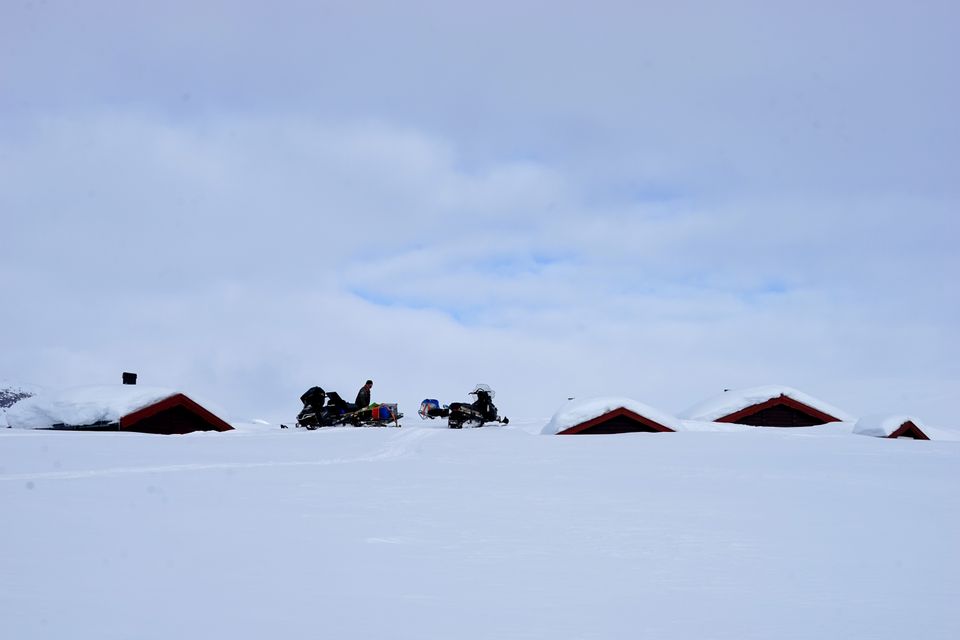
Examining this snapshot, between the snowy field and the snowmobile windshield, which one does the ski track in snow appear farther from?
the snowmobile windshield

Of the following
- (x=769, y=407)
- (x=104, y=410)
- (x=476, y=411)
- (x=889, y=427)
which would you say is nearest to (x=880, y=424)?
(x=889, y=427)

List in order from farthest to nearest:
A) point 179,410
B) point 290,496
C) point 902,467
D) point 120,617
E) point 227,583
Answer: point 179,410
point 902,467
point 290,496
point 227,583
point 120,617

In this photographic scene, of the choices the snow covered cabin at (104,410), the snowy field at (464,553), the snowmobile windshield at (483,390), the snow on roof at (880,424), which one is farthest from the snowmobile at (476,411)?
the snowy field at (464,553)

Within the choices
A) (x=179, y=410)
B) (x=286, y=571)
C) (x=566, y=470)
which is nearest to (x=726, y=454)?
(x=566, y=470)

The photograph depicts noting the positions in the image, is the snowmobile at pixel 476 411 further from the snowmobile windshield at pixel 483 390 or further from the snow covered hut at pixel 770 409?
the snow covered hut at pixel 770 409

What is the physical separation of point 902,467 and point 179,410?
908 inches

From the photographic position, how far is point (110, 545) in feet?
21.0

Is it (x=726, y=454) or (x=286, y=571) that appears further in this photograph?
(x=726, y=454)

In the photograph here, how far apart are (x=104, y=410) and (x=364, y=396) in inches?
386

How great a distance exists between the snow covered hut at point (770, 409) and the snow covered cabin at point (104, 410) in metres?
21.0

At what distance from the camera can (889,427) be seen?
27.3 m

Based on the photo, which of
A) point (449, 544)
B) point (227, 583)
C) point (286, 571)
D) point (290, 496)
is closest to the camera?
point (227, 583)

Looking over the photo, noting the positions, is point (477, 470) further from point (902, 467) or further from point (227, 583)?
point (902, 467)

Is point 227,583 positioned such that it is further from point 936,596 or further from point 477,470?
point 477,470
